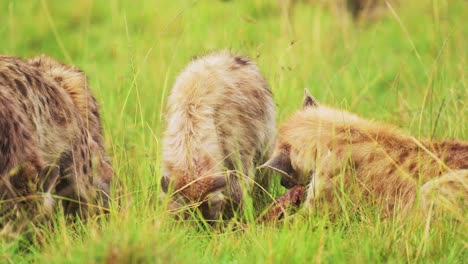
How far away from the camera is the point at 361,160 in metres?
4.52

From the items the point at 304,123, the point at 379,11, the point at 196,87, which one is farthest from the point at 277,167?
the point at 379,11

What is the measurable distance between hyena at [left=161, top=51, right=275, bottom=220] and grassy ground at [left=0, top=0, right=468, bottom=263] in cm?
16

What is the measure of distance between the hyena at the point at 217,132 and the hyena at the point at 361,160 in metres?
0.30

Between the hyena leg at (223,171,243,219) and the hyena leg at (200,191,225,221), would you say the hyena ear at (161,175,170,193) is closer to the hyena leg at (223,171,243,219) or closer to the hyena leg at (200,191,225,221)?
the hyena leg at (200,191,225,221)

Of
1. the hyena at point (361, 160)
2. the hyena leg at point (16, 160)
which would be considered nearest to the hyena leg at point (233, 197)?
the hyena at point (361, 160)

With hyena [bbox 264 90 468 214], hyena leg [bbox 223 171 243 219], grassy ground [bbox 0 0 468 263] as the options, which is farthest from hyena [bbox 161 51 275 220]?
hyena [bbox 264 90 468 214]

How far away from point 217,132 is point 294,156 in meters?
0.51

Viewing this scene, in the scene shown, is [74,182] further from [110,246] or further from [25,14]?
[25,14]

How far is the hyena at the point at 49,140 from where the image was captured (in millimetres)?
3719

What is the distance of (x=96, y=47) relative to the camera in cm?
895

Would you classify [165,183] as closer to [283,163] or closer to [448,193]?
[283,163]

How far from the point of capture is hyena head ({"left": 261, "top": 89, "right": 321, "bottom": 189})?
4.59 m

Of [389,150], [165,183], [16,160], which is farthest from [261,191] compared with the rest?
[16,160]

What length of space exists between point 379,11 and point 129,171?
5.38m
